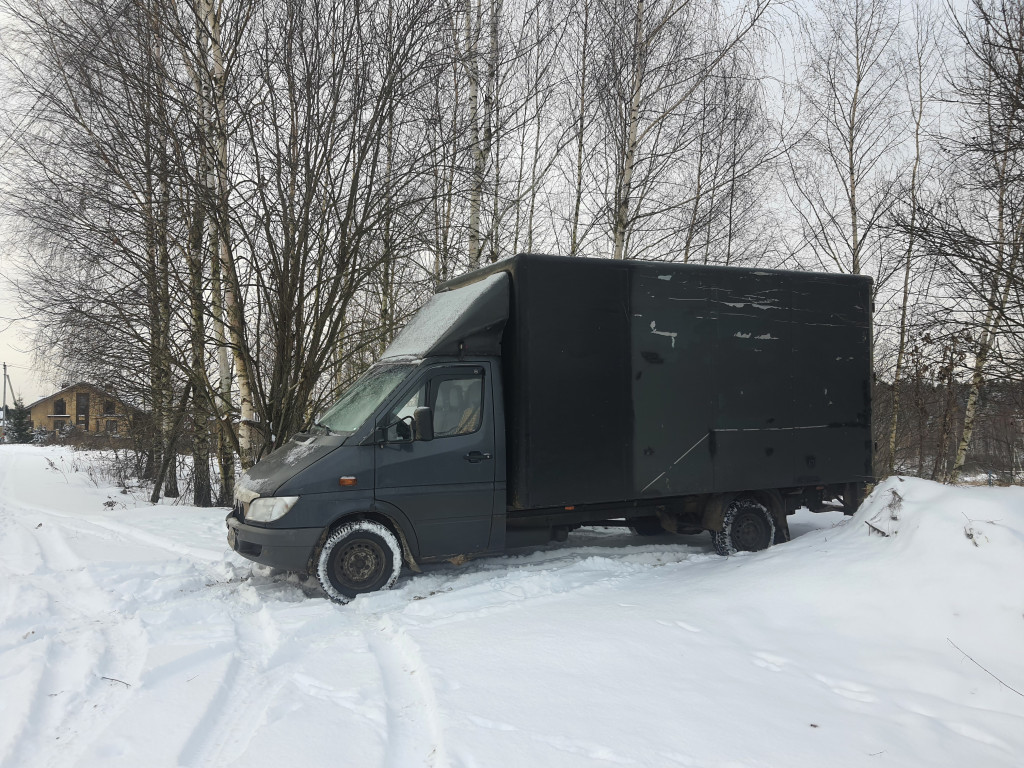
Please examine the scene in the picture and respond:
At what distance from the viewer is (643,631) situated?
4.77 meters

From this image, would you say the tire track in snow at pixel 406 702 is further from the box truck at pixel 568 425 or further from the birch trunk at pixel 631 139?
the birch trunk at pixel 631 139

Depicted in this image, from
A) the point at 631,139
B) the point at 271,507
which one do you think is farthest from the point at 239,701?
the point at 631,139

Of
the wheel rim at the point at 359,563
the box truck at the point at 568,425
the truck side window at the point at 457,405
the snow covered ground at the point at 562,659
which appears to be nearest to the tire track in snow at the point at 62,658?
the snow covered ground at the point at 562,659

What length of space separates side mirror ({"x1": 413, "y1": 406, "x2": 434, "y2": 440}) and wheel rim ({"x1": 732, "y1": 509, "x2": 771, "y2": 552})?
12.2 ft

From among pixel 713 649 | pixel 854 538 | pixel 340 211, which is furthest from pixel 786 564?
pixel 340 211

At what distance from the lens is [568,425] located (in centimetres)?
662

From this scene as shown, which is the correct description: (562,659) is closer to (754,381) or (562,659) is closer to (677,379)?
(677,379)

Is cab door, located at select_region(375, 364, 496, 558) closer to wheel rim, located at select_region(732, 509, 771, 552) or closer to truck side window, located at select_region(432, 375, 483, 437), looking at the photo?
truck side window, located at select_region(432, 375, 483, 437)

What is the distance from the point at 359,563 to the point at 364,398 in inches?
60.7

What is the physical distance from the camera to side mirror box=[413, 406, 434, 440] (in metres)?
6.04

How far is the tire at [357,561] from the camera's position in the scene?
5949 millimetres

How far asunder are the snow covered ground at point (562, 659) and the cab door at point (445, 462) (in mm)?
524

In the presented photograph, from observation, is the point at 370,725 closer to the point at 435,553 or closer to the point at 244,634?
the point at 244,634

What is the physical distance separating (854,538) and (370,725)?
4588 millimetres
